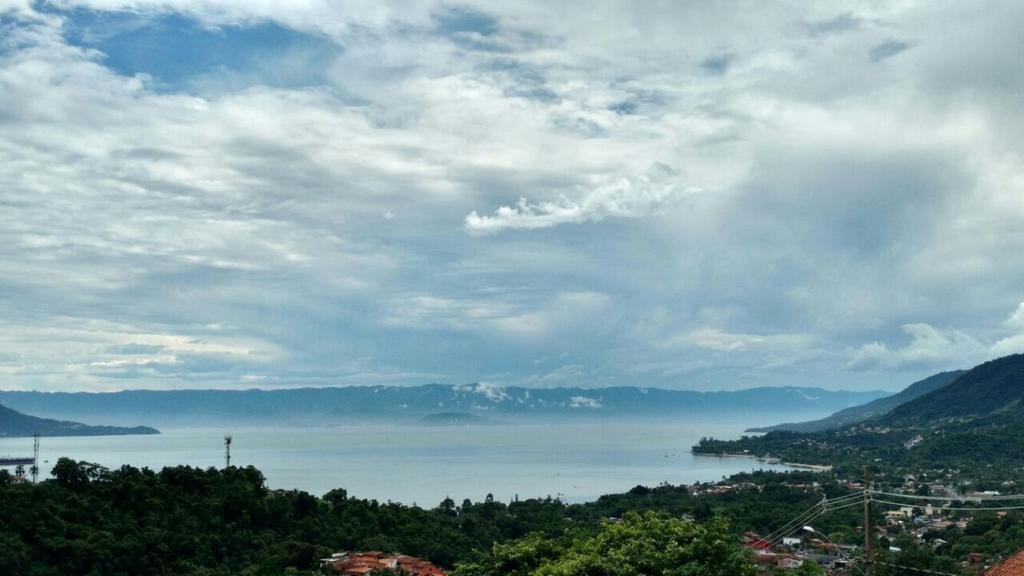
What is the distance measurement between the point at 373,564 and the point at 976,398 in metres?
125

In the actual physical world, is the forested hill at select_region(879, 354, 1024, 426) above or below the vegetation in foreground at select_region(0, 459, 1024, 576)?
above

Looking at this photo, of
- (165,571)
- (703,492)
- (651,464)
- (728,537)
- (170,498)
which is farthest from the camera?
(651,464)

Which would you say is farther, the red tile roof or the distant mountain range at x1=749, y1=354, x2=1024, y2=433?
the distant mountain range at x1=749, y1=354, x2=1024, y2=433

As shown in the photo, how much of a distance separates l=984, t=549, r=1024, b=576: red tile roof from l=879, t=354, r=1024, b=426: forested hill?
115 metres

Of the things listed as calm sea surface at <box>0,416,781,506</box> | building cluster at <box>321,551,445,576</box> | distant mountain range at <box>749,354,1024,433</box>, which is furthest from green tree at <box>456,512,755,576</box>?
distant mountain range at <box>749,354,1024,433</box>

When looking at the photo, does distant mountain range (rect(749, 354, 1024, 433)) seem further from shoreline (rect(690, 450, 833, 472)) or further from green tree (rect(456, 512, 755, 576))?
green tree (rect(456, 512, 755, 576))

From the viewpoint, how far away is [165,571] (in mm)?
27422

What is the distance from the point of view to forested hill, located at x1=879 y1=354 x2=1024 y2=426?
126 metres

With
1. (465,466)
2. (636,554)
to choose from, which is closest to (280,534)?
(636,554)

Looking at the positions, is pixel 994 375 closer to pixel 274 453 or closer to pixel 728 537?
pixel 274 453

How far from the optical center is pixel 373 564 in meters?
27.7

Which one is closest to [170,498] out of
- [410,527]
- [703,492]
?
[410,527]

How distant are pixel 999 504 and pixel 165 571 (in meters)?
49.5

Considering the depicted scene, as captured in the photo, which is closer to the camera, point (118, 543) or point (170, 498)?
point (118, 543)
